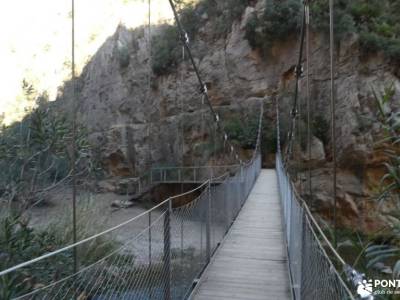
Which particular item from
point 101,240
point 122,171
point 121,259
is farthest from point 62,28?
point 121,259

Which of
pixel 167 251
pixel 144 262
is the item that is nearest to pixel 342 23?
pixel 167 251

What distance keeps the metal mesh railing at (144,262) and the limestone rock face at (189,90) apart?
1038cm

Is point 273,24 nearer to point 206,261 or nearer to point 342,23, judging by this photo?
point 342,23

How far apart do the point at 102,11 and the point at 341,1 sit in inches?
546

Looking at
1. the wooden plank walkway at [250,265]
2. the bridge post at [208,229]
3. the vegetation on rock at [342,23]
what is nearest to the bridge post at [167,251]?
the wooden plank walkway at [250,265]

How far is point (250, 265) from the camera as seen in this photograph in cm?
438

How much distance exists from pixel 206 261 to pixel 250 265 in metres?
0.44

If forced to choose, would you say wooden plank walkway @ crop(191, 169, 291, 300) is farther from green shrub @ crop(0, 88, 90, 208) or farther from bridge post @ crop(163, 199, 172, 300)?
green shrub @ crop(0, 88, 90, 208)

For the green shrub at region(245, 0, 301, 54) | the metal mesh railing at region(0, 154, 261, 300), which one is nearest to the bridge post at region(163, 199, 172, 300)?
the metal mesh railing at region(0, 154, 261, 300)

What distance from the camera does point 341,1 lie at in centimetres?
1734

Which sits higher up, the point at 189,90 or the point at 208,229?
the point at 189,90

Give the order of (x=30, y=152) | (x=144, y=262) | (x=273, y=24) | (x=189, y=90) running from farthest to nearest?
(x=189, y=90)
(x=273, y=24)
(x=30, y=152)
(x=144, y=262)

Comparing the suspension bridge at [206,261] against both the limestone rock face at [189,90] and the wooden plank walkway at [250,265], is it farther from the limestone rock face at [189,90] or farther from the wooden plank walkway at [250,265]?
the limestone rock face at [189,90]

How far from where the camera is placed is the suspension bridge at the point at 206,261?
173 centimetres
